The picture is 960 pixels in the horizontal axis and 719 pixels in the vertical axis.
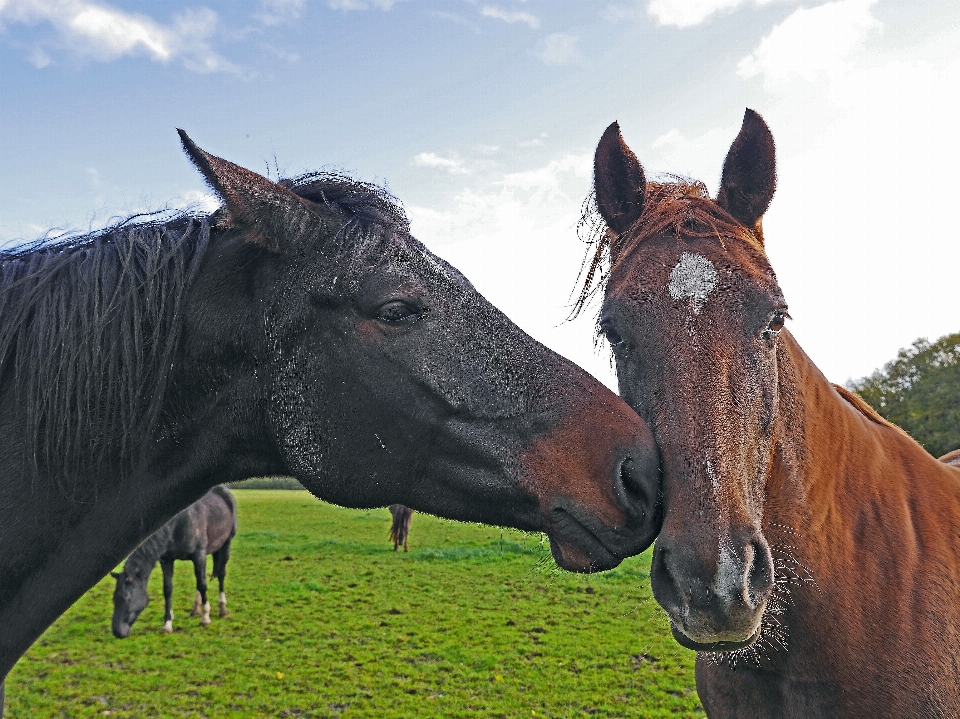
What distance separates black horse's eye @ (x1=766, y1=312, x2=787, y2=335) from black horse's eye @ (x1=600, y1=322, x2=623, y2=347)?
572 mm

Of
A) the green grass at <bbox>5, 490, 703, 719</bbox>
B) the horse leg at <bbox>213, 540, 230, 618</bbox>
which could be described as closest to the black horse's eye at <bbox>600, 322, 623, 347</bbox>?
the green grass at <bbox>5, 490, 703, 719</bbox>

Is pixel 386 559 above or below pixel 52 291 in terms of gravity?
below

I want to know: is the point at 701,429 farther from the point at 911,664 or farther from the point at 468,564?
the point at 468,564

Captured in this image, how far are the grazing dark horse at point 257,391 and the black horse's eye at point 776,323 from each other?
770 mm

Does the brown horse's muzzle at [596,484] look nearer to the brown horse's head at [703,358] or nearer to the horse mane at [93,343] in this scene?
the brown horse's head at [703,358]

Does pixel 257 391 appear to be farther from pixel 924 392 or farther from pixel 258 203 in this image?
pixel 924 392

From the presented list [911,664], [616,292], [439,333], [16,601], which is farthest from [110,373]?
[911,664]

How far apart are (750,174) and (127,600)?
1109cm

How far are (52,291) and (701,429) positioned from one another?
92.1 inches

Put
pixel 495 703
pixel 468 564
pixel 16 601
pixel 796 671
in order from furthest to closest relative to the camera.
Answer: pixel 468 564 → pixel 495 703 → pixel 796 671 → pixel 16 601

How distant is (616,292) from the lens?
256cm

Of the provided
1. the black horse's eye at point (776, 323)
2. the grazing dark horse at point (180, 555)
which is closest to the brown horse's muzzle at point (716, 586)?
the black horse's eye at point (776, 323)

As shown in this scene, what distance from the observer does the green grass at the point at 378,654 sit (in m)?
7.37

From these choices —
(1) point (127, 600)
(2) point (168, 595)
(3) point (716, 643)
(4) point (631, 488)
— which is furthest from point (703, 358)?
(2) point (168, 595)
